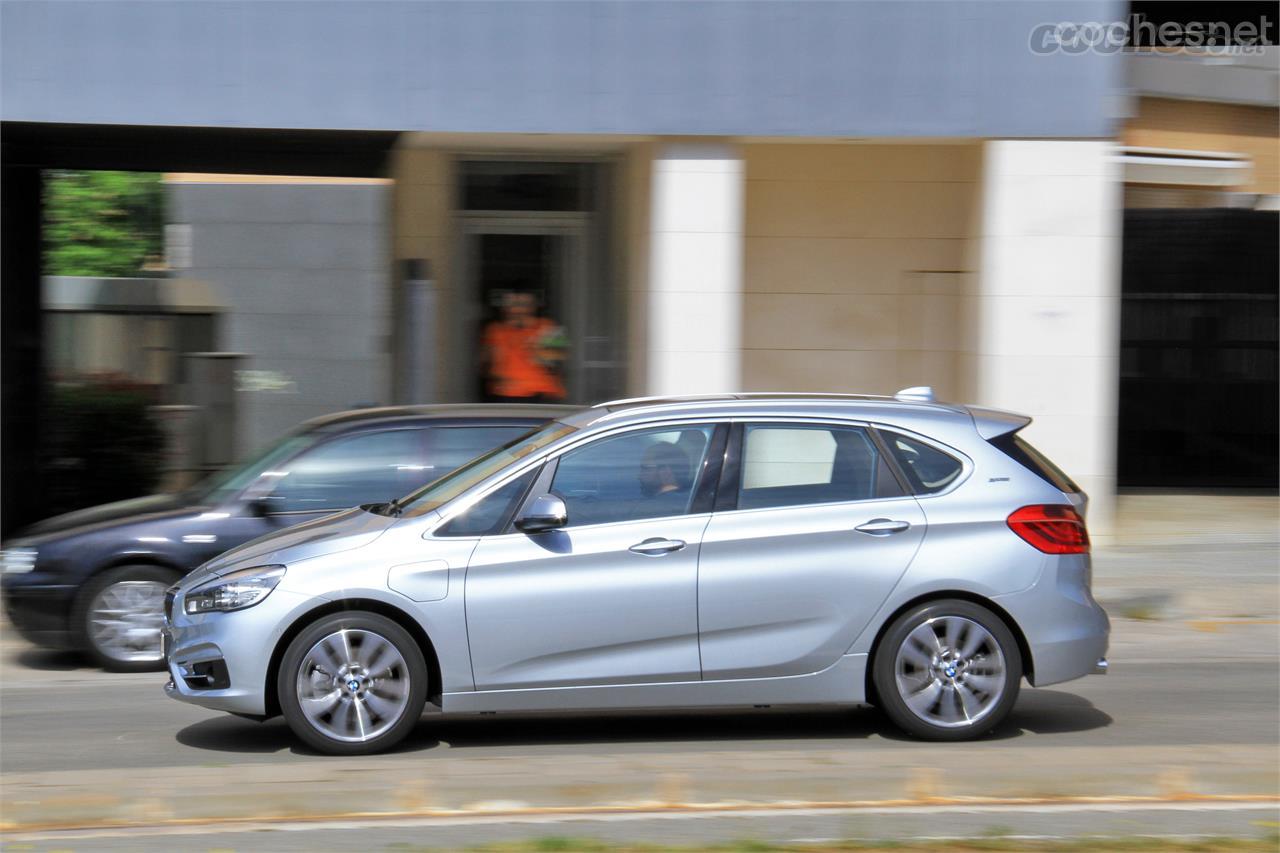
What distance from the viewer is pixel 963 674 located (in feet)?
21.6

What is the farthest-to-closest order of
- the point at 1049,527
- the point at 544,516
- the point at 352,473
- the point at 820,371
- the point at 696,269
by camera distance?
the point at 820,371 → the point at 696,269 → the point at 352,473 → the point at 1049,527 → the point at 544,516

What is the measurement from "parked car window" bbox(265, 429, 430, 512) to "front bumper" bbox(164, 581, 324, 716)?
2.14m

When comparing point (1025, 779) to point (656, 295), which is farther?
point (656, 295)

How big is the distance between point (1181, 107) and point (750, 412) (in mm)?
12963

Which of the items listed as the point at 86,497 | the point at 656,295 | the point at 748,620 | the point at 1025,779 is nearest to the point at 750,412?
the point at 748,620

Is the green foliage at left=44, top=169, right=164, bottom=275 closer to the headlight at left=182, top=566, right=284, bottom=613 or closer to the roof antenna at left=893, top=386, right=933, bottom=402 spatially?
the headlight at left=182, top=566, right=284, bottom=613

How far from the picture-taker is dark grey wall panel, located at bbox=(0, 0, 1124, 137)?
12062 mm

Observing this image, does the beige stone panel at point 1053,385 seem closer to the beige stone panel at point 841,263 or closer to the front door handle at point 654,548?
the beige stone panel at point 841,263

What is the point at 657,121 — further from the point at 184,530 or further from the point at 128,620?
the point at 128,620

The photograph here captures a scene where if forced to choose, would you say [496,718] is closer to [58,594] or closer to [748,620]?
[748,620]

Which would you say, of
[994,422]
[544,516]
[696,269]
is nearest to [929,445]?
[994,422]

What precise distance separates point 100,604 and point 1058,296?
8.24 m

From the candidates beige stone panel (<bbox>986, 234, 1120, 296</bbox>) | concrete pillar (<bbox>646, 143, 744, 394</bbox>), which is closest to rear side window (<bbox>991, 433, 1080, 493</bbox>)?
concrete pillar (<bbox>646, 143, 744, 394</bbox>)

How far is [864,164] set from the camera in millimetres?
14148
